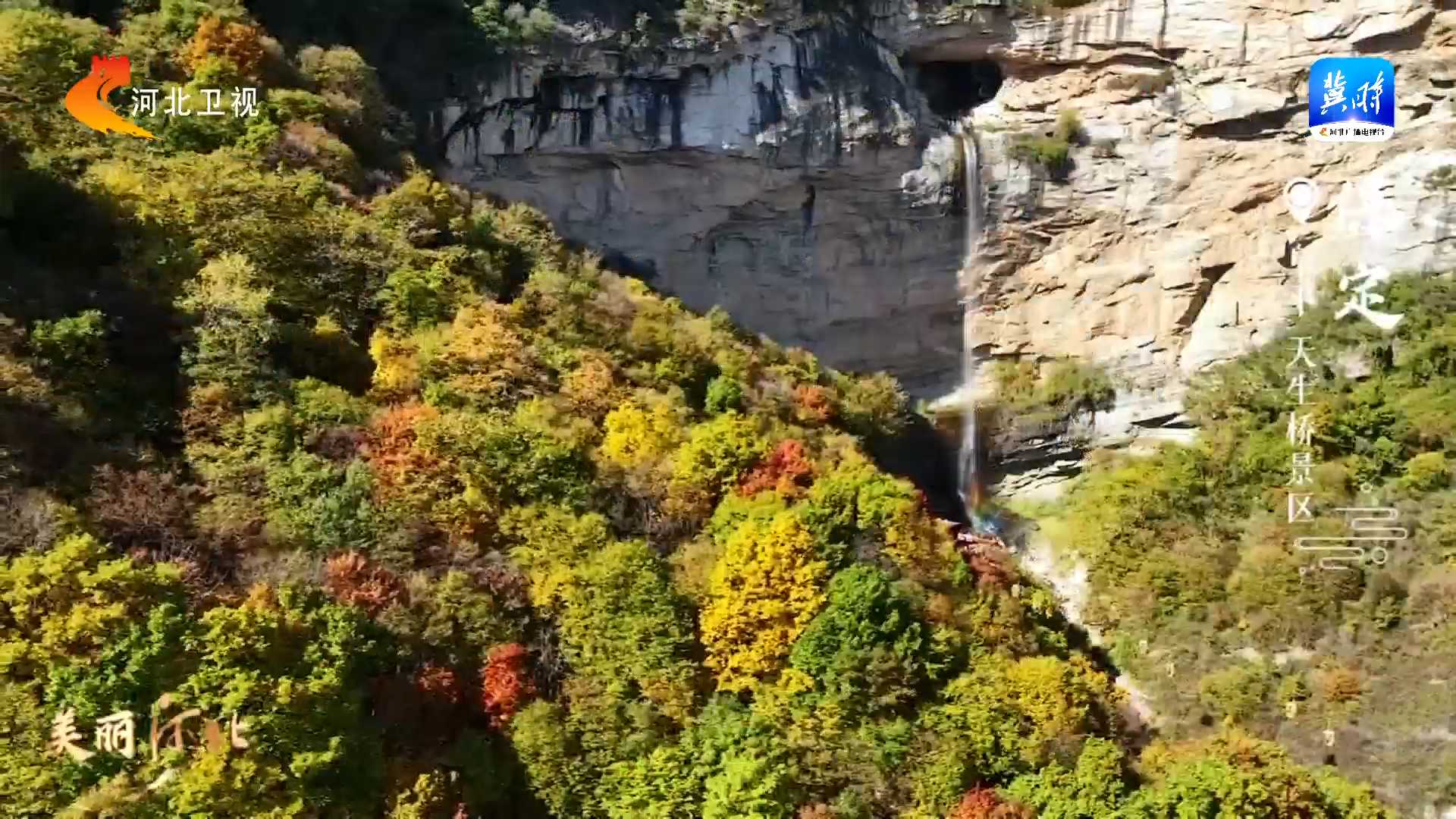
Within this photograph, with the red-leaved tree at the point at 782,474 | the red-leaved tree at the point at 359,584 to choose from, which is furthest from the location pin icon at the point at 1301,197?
the red-leaved tree at the point at 359,584

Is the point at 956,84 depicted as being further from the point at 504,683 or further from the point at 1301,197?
the point at 504,683

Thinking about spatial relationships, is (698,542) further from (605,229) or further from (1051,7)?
(1051,7)

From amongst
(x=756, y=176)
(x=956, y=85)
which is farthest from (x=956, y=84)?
(x=756, y=176)

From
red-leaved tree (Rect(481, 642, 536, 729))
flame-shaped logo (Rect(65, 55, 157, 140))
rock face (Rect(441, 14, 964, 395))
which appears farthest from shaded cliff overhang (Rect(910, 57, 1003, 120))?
red-leaved tree (Rect(481, 642, 536, 729))

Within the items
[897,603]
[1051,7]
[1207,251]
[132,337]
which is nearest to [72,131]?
[132,337]

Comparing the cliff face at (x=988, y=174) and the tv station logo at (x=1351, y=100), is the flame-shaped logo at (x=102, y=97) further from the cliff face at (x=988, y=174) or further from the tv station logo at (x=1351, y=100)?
the tv station logo at (x=1351, y=100)

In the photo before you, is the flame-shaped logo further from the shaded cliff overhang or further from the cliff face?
the shaded cliff overhang
